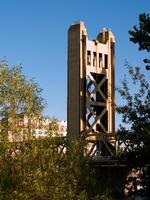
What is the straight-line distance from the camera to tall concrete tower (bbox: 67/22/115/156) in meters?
63.6

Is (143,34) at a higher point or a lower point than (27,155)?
higher

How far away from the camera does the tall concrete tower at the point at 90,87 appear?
209ft

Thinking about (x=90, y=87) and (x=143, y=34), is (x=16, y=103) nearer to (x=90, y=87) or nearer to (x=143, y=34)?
(x=143, y=34)

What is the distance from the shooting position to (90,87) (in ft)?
219

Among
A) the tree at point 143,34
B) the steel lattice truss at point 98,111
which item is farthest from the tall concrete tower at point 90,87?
the tree at point 143,34

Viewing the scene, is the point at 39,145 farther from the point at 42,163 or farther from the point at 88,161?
the point at 88,161

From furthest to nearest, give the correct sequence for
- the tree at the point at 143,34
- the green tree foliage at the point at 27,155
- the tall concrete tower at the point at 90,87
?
1. the tall concrete tower at the point at 90,87
2. the tree at the point at 143,34
3. the green tree foliage at the point at 27,155

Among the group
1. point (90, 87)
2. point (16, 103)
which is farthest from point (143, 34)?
point (90, 87)

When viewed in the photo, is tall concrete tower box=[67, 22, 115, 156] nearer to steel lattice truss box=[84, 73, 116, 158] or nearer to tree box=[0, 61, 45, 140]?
steel lattice truss box=[84, 73, 116, 158]

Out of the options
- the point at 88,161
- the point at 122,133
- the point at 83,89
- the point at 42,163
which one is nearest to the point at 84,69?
the point at 83,89

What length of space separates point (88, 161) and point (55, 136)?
3.82 metres

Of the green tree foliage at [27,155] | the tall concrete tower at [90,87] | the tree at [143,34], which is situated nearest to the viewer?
the green tree foliage at [27,155]

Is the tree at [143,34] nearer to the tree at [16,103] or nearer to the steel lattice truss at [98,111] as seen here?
the tree at [16,103]

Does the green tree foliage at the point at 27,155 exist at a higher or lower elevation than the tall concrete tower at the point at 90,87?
lower
